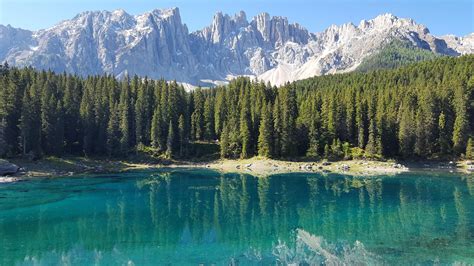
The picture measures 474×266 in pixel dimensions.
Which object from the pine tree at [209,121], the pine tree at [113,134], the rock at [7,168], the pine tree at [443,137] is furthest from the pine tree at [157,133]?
the pine tree at [443,137]

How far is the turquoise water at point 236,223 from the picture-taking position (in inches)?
1314

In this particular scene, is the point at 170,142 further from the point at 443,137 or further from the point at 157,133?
the point at 443,137

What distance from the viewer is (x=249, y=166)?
10656cm

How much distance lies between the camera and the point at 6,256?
3269cm

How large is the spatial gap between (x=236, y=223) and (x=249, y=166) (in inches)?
2401

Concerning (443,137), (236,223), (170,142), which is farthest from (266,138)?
(236,223)

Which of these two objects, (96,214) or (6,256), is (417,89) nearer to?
(96,214)

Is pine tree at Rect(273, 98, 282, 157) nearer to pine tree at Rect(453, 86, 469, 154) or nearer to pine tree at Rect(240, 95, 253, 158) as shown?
pine tree at Rect(240, 95, 253, 158)

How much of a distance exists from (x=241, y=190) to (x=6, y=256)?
41.7 m

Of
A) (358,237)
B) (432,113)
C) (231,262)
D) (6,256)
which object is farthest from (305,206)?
(432,113)

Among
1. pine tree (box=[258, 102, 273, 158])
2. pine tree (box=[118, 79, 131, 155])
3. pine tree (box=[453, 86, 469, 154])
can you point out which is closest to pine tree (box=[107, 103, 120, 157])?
pine tree (box=[118, 79, 131, 155])

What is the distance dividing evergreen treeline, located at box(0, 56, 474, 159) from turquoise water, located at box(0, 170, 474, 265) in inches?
1210

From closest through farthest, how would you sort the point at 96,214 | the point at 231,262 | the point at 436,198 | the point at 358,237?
the point at 231,262
the point at 358,237
the point at 96,214
the point at 436,198

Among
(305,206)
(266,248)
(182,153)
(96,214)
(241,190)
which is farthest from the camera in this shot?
(182,153)
